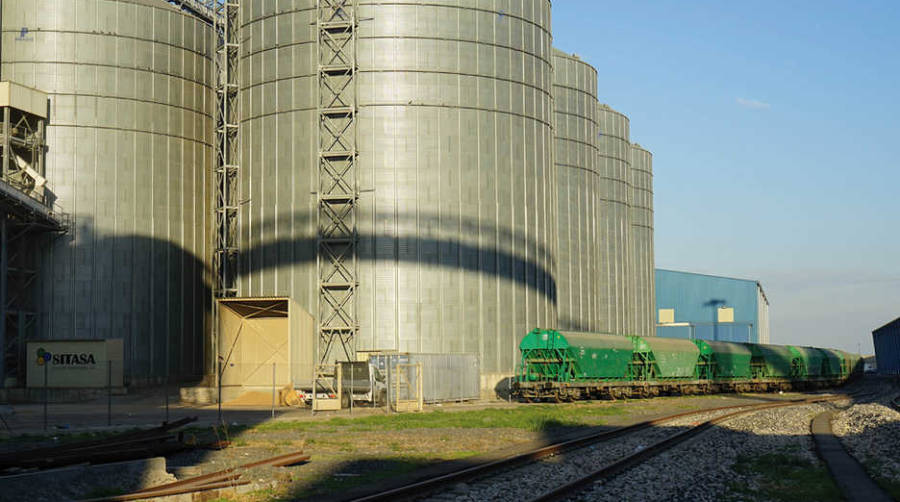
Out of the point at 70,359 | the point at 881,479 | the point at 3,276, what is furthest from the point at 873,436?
the point at 3,276

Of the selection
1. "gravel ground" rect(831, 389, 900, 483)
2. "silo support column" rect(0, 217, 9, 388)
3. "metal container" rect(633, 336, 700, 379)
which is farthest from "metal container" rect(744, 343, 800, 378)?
"silo support column" rect(0, 217, 9, 388)

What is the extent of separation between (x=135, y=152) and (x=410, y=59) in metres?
20.7

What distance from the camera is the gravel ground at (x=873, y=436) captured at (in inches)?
836

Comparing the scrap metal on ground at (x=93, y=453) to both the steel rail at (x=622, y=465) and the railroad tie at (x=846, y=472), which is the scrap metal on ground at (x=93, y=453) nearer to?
the steel rail at (x=622, y=465)

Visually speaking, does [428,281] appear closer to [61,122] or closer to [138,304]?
[138,304]

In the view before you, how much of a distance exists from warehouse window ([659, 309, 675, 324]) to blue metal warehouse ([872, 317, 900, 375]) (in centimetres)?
2726

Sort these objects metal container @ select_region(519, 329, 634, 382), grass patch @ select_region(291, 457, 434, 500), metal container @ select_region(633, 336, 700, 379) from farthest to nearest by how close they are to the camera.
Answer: metal container @ select_region(633, 336, 700, 379) < metal container @ select_region(519, 329, 634, 382) < grass patch @ select_region(291, 457, 434, 500)

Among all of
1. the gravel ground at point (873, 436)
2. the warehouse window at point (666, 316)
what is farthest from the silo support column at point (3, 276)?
the warehouse window at point (666, 316)

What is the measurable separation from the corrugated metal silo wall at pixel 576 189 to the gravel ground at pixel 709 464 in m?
48.9

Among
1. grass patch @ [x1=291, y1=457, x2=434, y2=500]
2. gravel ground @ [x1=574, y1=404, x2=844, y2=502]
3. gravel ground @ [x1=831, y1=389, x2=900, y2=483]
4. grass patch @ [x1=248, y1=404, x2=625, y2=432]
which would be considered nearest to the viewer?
gravel ground @ [x1=574, y1=404, x2=844, y2=502]

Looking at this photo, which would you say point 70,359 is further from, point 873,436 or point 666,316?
point 666,316

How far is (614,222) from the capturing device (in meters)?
98.1

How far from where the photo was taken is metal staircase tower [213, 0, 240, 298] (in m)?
61.2

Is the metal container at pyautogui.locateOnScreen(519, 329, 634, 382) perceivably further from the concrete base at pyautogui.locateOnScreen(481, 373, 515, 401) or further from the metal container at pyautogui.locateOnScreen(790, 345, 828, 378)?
the metal container at pyautogui.locateOnScreen(790, 345, 828, 378)
